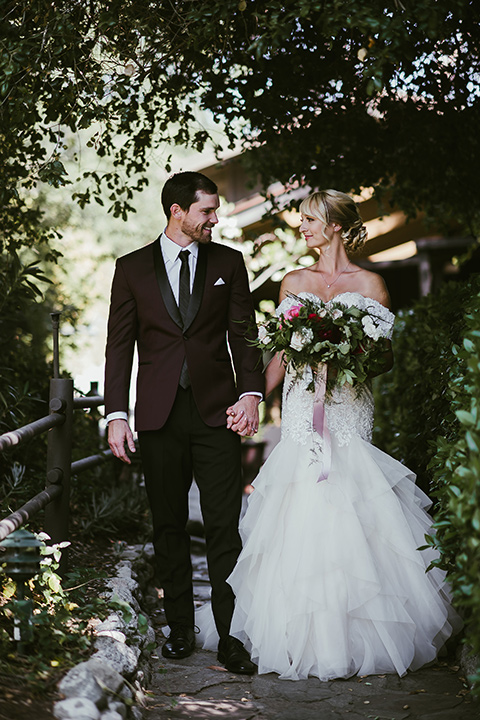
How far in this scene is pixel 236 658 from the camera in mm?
4004

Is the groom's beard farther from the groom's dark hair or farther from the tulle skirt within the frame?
the tulle skirt

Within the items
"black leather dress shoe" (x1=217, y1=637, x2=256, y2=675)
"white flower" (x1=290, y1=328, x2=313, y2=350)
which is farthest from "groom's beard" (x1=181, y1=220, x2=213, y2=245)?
"black leather dress shoe" (x1=217, y1=637, x2=256, y2=675)

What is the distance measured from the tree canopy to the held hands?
4.22ft

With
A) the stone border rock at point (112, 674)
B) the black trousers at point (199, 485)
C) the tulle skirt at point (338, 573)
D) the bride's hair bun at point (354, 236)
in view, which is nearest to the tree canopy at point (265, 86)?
the bride's hair bun at point (354, 236)

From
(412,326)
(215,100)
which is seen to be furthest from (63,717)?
(412,326)

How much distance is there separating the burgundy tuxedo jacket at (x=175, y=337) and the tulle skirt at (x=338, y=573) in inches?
19.2

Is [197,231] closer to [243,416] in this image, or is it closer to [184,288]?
[184,288]

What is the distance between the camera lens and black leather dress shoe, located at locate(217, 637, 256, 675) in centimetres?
396

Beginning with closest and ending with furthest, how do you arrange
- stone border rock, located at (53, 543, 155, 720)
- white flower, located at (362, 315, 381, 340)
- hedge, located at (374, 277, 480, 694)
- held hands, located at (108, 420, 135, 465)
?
hedge, located at (374, 277, 480, 694) → stone border rock, located at (53, 543, 155, 720) → white flower, located at (362, 315, 381, 340) → held hands, located at (108, 420, 135, 465)

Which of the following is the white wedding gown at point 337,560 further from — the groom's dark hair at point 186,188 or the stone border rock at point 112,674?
the groom's dark hair at point 186,188

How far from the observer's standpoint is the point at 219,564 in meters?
4.26

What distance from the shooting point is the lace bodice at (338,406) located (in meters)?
4.29

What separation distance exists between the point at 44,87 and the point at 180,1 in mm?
843

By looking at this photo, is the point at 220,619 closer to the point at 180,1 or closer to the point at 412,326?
the point at 180,1
